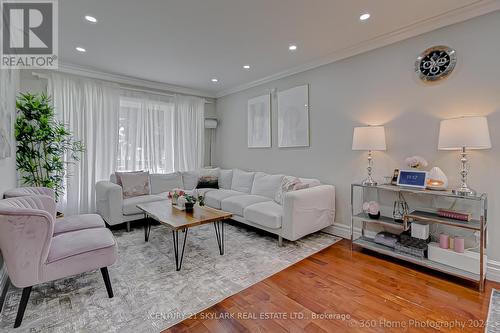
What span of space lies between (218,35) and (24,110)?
2.63 metres

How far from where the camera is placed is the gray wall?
229cm

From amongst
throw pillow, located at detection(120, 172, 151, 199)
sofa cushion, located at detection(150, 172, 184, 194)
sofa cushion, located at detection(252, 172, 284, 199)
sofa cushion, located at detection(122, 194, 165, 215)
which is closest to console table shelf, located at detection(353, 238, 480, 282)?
sofa cushion, located at detection(252, 172, 284, 199)

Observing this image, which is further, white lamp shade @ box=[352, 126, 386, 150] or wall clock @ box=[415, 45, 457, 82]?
white lamp shade @ box=[352, 126, 386, 150]

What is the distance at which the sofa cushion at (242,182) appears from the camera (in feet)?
14.5

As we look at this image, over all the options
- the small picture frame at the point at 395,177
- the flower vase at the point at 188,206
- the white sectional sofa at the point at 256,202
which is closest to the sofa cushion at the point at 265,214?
the white sectional sofa at the point at 256,202

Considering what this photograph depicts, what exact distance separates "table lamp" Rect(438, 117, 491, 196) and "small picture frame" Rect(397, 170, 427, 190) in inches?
11.0

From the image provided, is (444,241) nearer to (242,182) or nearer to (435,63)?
(435,63)

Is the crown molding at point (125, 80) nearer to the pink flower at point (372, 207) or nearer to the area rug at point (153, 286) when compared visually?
the area rug at point (153, 286)

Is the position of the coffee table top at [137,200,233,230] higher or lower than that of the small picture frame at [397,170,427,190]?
lower

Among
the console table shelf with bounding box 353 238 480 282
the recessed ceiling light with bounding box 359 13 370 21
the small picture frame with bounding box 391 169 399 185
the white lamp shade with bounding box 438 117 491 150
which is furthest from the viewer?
the small picture frame with bounding box 391 169 399 185

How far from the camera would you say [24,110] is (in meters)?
3.02

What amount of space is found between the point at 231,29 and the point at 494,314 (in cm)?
348

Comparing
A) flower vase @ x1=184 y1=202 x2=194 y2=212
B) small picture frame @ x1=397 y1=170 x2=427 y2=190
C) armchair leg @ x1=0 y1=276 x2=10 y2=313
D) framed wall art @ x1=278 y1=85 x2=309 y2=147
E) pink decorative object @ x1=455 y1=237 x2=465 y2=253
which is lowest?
armchair leg @ x1=0 y1=276 x2=10 y2=313

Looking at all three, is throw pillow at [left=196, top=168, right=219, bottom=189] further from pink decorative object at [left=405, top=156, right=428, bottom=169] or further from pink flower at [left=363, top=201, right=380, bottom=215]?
pink decorative object at [left=405, top=156, right=428, bottom=169]
